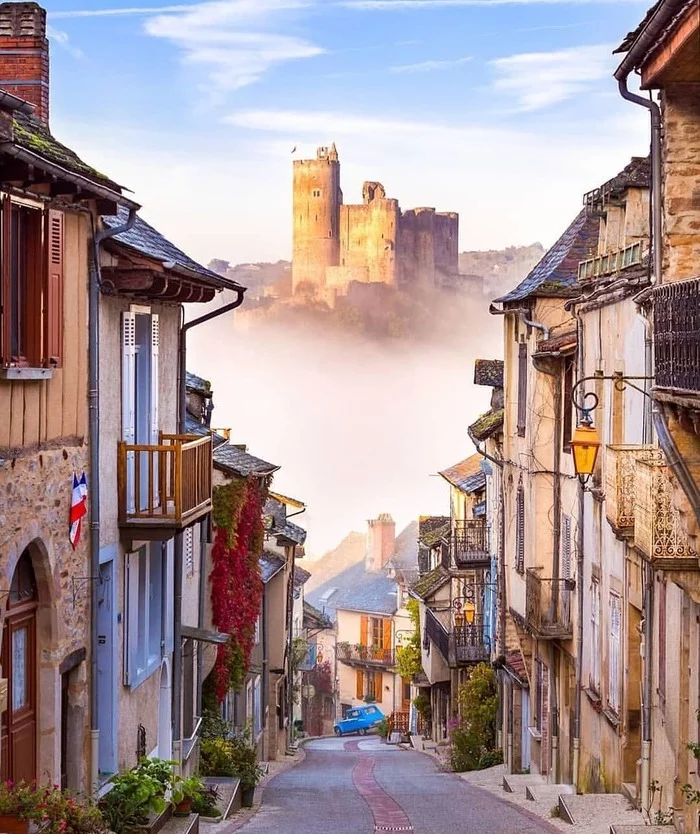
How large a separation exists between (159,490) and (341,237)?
113m

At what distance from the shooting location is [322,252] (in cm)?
12619

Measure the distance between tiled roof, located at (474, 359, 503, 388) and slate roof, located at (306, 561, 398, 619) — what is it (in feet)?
112

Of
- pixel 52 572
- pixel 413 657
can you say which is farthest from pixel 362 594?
pixel 52 572

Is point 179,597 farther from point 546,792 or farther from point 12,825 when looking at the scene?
point 12,825

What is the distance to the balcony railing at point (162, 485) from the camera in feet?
47.5

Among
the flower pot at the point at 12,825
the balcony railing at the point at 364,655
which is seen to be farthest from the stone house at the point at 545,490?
the balcony railing at the point at 364,655

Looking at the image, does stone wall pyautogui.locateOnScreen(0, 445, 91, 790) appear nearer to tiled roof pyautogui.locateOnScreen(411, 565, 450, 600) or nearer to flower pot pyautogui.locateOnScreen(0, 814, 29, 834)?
flower pot pyautogui.locateOnScreen(0, 814, 29, 834)

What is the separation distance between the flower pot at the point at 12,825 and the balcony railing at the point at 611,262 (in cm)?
953

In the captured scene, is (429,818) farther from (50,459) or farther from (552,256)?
(552,256)

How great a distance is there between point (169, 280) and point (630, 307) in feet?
17.0

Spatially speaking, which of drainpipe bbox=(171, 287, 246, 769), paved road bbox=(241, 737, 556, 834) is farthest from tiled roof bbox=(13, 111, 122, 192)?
paved road bbox=(241, 737, 556, 834)

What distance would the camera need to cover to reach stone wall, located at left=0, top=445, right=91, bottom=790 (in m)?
11.1

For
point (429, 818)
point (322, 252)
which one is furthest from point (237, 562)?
point (322, 252)

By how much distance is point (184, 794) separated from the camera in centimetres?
1398
